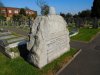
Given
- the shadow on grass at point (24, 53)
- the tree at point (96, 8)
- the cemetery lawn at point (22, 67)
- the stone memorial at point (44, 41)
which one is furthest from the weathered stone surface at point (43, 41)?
the tree at point (96, 8)

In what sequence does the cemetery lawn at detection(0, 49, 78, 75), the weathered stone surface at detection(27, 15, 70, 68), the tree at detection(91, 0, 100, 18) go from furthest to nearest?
the tree at detection(91, 0, 100, 18) → the weathered stone surface at detection(27, 15, 70, 68) → the cemetery lawn at detection(0, 49, 78, 75)

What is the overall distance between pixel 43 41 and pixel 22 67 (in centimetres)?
189

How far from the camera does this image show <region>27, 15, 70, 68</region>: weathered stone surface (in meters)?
10.8

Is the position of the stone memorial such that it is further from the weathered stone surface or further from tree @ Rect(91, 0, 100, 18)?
tree @ Rect(91, 0, 100, 18)

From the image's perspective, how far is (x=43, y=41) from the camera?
1094 cm

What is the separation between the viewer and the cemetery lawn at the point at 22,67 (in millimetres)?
10464

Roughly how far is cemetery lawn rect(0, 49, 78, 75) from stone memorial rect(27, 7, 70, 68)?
33 cm

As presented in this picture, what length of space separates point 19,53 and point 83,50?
606 centimetres

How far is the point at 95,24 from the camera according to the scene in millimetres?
34094

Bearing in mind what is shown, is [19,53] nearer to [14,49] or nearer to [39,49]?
[14,49]

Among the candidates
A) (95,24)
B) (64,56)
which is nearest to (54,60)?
(64,56)

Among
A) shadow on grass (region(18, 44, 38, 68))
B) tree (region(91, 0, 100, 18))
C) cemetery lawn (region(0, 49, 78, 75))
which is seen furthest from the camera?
tree (region(91, 0, 100, 18))

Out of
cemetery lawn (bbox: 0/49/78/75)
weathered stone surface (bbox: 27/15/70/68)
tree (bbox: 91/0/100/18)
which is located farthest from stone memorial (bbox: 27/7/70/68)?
tree (bbox: 91/0/100/18)

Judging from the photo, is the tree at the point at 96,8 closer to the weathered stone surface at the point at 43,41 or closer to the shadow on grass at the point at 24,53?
the weathered stone surface at the point at 43,41
